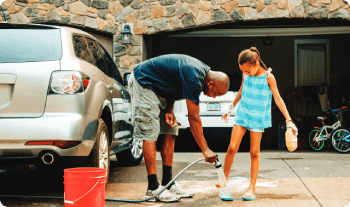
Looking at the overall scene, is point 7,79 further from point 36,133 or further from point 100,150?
point 100,150

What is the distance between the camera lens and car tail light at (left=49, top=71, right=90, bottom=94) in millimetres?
3602

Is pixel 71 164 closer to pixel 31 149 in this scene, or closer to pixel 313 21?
pixel 31 149

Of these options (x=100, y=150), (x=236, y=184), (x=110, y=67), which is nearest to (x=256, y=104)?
(x=236, y=184)

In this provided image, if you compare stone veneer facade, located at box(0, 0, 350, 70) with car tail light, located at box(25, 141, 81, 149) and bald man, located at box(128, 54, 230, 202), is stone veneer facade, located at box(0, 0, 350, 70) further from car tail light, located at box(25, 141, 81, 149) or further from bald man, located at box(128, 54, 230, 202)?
car tail light, located at box(25, 141, 81, 149)

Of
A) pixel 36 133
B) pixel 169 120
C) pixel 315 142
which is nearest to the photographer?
pixel 36 133

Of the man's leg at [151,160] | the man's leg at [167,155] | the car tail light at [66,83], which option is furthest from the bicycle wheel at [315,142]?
the car tail light at [66,83]

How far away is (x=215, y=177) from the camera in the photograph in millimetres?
5234

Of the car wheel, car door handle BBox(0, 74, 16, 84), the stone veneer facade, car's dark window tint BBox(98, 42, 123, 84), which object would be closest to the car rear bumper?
car door handle BBox(0, 74, 16, 84)

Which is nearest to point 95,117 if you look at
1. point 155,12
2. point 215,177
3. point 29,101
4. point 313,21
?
point 29,101

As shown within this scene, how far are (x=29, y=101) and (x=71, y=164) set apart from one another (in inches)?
26.0

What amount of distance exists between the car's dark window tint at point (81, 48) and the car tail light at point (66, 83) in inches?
13.5

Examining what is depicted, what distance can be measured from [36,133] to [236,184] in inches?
95.2

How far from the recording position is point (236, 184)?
479cm

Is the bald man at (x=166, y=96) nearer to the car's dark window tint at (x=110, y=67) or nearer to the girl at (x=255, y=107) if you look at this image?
the girl at (x=255, y=107)
